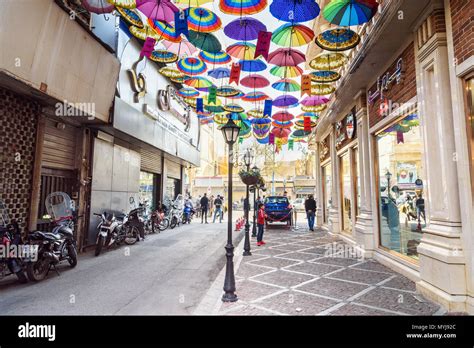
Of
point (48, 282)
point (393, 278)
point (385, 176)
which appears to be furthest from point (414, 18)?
point (48, 282)

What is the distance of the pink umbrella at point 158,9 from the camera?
659 cm

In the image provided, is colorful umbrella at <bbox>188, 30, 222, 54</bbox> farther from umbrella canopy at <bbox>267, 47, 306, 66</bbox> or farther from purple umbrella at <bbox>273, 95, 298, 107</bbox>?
purple umbrella at <bbox>273, 95, 298, 107</bbox>

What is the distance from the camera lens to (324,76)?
9.42m

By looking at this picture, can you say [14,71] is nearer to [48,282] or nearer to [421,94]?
[48,282]

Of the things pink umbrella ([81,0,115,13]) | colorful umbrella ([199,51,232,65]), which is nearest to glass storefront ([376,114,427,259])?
colorful umbrella ([199,51,232,65])

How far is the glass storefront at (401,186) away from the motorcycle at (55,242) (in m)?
7.61

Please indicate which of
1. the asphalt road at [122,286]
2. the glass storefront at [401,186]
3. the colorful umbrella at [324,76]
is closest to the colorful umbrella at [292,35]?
the colorful umbrella at [324,76]

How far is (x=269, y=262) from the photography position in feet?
24.8

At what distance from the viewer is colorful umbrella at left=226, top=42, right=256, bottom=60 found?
8.78 m

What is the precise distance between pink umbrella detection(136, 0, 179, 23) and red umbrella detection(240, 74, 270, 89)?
4399 millimetres

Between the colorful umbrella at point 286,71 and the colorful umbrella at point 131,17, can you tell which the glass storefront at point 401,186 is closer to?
the colorful umbrella at point 286,71

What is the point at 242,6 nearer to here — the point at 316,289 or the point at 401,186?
the point at 401,186

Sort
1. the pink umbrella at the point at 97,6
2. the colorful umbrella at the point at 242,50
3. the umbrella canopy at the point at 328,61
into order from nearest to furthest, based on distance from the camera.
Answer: the pink umbrella at the point at 97,6 < the colorful umbrella at the point at 242,50 < the umbrella canopy at the point at 328,61

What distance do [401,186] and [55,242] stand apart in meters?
8.06
